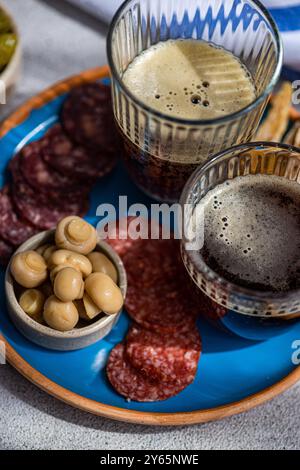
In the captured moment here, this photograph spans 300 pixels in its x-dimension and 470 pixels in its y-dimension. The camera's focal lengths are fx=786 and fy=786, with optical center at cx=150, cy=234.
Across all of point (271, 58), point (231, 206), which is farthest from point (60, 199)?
point (271, 58)

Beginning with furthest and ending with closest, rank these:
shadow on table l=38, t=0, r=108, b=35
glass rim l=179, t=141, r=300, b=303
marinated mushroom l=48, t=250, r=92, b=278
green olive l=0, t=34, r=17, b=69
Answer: shadow on table l=38, t=0, r=108, b=35, green olive l=0, t=34, r=17, b=69, marinated mushroom l=48, t=250, r=92, b=278, glass rim l=179, t=141, r=300, b=303

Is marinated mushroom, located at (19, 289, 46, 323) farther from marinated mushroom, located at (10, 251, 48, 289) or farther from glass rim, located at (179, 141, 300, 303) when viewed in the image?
glass rim, located at (179, 141, 300, 303)

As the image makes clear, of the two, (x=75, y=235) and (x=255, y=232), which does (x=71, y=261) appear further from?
(x=255, y=232)

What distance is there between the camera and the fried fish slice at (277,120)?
1416mm

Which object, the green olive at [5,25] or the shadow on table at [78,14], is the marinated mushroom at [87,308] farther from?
the shadow on table at [78,14]

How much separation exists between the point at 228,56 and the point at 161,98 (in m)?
0.16

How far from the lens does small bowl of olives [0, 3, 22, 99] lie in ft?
4.76

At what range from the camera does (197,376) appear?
4.18 feet

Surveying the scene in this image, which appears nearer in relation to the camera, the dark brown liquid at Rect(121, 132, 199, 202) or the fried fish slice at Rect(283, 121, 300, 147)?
the dark brown liquid at Rect(121, 132, 199, 202)

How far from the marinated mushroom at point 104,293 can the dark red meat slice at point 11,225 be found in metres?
0.19

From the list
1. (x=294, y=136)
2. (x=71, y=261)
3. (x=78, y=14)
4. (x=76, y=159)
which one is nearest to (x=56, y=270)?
(x=71, y=261)

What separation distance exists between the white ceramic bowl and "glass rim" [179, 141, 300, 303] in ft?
0.49

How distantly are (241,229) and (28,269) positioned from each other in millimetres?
338

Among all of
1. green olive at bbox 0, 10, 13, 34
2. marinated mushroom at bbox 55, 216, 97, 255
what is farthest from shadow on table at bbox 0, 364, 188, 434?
green olive at bbox 0, 10, 13, 34
